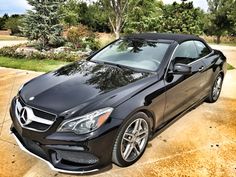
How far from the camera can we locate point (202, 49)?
511 cm

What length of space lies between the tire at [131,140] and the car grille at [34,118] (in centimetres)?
78

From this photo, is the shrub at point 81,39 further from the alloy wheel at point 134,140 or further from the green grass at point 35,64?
the alloy wheel at point 134,140

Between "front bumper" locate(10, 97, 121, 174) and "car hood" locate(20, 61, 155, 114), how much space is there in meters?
0.30

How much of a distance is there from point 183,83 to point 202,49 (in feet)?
4.15

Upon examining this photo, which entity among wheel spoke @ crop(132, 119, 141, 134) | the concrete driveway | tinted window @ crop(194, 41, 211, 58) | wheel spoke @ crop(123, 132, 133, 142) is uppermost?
tinted window @ crop(194, 41, 211, 58)

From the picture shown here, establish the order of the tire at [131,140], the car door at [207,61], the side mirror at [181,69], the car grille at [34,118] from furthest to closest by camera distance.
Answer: the car door at [207,61] < the side mirror at [181,69] < the tire at [131,140] < the car grille at [34,118]

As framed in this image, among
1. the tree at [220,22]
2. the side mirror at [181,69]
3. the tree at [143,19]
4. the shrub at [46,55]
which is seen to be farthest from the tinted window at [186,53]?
the tree at [220,22]

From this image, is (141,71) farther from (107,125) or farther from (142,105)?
(107,125)

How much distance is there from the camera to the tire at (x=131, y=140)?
3.16 m

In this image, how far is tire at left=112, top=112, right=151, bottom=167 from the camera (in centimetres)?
316

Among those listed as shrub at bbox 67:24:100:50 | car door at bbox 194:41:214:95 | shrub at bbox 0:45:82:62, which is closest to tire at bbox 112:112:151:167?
car door at bbox 194:41:214:95

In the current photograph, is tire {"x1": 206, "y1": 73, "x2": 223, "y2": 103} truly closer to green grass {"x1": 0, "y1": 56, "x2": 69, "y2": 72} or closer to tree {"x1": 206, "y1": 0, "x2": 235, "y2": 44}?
green grass {"x1": 0, "y1": 56, "x2": 69, "y2": 72}

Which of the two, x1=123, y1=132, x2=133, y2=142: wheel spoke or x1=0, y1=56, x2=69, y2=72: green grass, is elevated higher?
x1=123, y1=132, x2=133, y2=142: wheel spoke

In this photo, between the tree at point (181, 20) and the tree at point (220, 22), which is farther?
the tree at point (220, 22)
